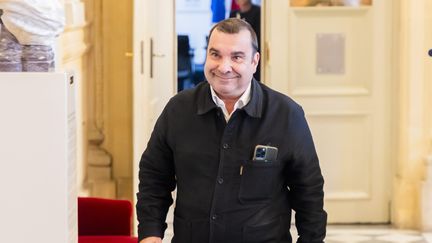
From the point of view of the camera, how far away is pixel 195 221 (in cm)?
294

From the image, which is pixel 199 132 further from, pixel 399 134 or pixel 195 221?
pixel 399 134

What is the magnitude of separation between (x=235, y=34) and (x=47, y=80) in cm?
62

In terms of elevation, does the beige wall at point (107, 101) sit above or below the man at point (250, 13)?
below

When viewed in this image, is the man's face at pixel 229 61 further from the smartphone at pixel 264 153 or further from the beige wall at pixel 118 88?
the beige wall at pixel 118 88

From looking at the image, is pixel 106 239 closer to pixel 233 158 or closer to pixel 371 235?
pixel 233 158

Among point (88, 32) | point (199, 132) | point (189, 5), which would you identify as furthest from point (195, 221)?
point (189, 5)

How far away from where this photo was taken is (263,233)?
9.58 ft

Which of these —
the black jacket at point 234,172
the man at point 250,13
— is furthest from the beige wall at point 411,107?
the black jacket at point 234,172

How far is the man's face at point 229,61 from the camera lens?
283 cm

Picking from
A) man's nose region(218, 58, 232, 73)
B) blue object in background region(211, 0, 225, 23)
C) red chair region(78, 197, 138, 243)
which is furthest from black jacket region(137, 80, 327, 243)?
blue object in background region(211, 0, 225, 23)

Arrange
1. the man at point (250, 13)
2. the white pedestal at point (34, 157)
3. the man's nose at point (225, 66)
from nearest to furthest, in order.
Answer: the white pedestal at point (34, 157) → the man's nose at point (225, 66) → the man at point (250, 13)

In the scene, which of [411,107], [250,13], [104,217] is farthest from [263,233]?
[250,13]

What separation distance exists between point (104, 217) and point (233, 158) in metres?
1.14

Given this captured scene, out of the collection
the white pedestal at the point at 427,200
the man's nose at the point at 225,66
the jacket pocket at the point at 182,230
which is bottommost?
Answer: the white pedestal at the point at 427,200
